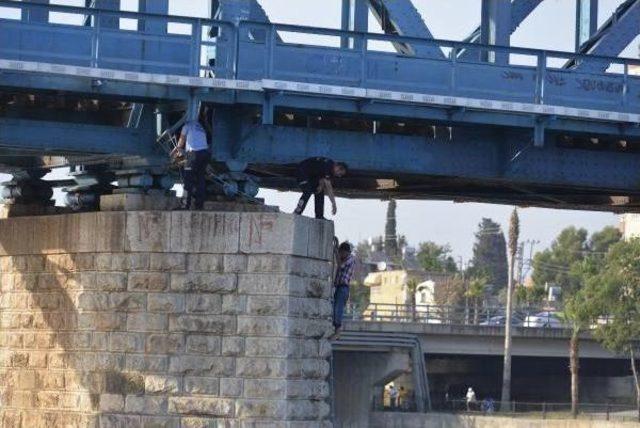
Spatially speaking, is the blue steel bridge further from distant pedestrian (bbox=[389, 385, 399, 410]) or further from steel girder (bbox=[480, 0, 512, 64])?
distant pedestrian (bbox=[389, 385, 399, 410])

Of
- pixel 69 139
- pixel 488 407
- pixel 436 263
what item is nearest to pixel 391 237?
pixel 436 263

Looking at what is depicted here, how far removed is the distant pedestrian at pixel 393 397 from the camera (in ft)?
265

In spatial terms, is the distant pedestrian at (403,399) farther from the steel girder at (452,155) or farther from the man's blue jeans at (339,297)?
the man's blue jeans at (339,297)

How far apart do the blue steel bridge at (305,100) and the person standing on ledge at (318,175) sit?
0.38 m

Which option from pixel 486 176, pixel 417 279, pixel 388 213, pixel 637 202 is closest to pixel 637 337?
pixel 637 202

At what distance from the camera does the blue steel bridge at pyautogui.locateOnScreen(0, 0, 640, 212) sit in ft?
82.7

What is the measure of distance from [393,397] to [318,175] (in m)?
57.7

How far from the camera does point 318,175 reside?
26.3 meters

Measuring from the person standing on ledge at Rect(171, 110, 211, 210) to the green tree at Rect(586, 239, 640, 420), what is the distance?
56.6 meters

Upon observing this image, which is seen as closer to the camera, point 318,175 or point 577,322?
point 318,175

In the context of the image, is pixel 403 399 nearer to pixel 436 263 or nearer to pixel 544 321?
pixel 544 321

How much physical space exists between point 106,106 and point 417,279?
397ft

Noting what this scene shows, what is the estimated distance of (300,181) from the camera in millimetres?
26531

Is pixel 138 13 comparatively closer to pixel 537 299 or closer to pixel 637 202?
pixel 637 202
